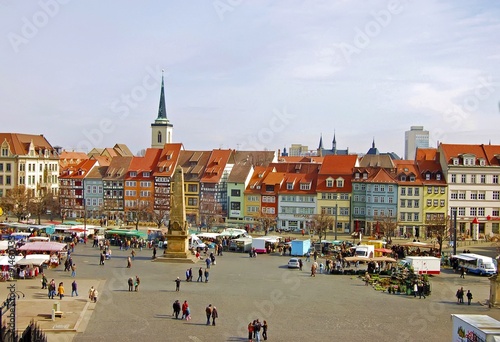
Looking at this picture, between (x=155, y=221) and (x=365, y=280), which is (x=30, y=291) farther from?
(x=155, y=221)

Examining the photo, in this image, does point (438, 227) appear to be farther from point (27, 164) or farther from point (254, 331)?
point (27, 164)

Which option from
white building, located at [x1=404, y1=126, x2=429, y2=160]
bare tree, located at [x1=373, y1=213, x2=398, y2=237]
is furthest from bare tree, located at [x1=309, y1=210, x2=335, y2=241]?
white building, located at [x1=404, y1=126, x2=429, y2=160]

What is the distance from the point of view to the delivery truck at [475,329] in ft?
56.7

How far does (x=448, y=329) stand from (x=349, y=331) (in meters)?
3.97

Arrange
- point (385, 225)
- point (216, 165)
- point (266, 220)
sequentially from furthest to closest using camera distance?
point (216, 165) < point (266, 220) < point (385, 225)

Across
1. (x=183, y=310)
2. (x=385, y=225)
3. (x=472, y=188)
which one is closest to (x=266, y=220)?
(x=385, y=225)

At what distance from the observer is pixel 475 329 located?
17.9 meters

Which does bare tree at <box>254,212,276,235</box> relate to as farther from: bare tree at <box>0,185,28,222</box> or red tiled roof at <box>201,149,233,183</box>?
bare tree at <box>0,185,28,222</box>

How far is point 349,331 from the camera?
25.0 meters

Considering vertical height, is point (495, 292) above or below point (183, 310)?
above

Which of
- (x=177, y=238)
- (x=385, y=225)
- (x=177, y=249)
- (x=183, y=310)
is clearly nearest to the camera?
(x=183, y=310)

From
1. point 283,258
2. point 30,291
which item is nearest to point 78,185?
point 283,258

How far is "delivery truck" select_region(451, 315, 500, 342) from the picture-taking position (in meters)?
17.3

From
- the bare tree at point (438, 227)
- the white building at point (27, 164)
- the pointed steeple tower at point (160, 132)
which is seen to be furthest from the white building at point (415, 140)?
the white building at point (27, 164)
